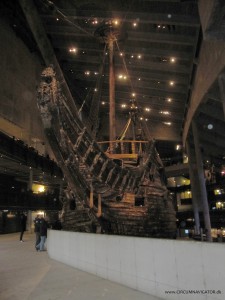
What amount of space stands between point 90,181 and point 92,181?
0.25ft

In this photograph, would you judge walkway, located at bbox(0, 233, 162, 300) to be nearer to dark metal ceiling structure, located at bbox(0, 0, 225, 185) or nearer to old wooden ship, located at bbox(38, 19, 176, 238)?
old wooden ship, located at bbox(38, 19, 176, 238)

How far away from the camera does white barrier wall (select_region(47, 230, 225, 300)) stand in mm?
3287

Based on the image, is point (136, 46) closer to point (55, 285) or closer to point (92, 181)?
point (92, 181)

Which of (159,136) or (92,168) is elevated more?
(159,136)

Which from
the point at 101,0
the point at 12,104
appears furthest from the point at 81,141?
the point at 12,104

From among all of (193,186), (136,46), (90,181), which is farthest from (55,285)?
(193,186)

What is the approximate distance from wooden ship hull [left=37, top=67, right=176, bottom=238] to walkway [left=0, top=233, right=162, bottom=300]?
1627mm

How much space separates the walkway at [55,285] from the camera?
13.7ft

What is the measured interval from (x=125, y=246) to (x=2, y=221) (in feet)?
58.4

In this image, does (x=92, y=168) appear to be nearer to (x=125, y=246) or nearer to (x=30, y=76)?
(x=125, y=246)

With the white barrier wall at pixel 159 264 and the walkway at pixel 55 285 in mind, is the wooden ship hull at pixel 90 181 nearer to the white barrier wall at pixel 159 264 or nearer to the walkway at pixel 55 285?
the white barrier wall at pixel 159 264

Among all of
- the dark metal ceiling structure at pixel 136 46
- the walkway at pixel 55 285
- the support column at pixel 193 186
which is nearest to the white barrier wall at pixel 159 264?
the walkway at pixel 55 285

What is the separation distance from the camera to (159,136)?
1330 inches

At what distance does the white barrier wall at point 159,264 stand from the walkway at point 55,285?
19cm
